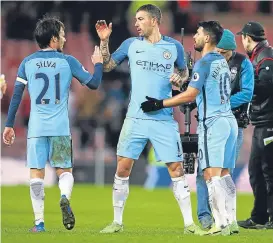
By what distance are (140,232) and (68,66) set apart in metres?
2.03

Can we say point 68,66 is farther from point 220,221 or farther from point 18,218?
point 18,218

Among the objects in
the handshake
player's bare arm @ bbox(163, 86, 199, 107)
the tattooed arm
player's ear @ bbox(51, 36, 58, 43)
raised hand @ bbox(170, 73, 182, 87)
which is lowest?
the handshake

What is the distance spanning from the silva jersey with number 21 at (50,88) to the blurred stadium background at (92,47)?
13.1 meters

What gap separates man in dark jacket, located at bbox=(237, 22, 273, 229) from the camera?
1398 cm

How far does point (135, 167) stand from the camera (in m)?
24.6

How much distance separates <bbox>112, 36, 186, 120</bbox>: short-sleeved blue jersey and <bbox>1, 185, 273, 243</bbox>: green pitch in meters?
1.35

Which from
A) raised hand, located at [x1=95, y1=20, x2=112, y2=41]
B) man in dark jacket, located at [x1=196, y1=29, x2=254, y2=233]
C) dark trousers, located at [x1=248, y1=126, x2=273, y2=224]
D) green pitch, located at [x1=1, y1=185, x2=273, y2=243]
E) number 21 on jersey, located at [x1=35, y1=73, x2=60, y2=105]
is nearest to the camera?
green pitch, located at [x1=1, y1=185, x2=273, y2=243]

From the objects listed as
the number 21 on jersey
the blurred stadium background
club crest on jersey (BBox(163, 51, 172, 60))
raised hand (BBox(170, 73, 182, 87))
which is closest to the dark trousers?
club crest on jersey (BBox(163, 51, 172, 60))

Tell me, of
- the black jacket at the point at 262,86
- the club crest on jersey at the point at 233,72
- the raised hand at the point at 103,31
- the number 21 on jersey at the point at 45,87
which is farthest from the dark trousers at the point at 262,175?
the number 21 on jersey at the point at 45,87

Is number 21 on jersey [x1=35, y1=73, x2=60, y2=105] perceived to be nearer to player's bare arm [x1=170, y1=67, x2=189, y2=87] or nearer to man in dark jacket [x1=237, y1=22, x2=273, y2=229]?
player's bare arm [x1=170, y1=67, x2=189, y2=87]

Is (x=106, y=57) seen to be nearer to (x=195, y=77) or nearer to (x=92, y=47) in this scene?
(x=195, y=77)

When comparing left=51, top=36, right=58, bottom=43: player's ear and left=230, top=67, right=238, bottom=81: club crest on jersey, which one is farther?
left=230, top=67, right=238, bottom=81: club crest on jersey

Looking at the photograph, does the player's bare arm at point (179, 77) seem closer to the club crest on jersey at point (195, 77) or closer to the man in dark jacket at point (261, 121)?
the club crest on jersey at point (195, 77)

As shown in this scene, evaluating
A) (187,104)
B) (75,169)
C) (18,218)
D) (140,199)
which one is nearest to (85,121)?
(75,169)
